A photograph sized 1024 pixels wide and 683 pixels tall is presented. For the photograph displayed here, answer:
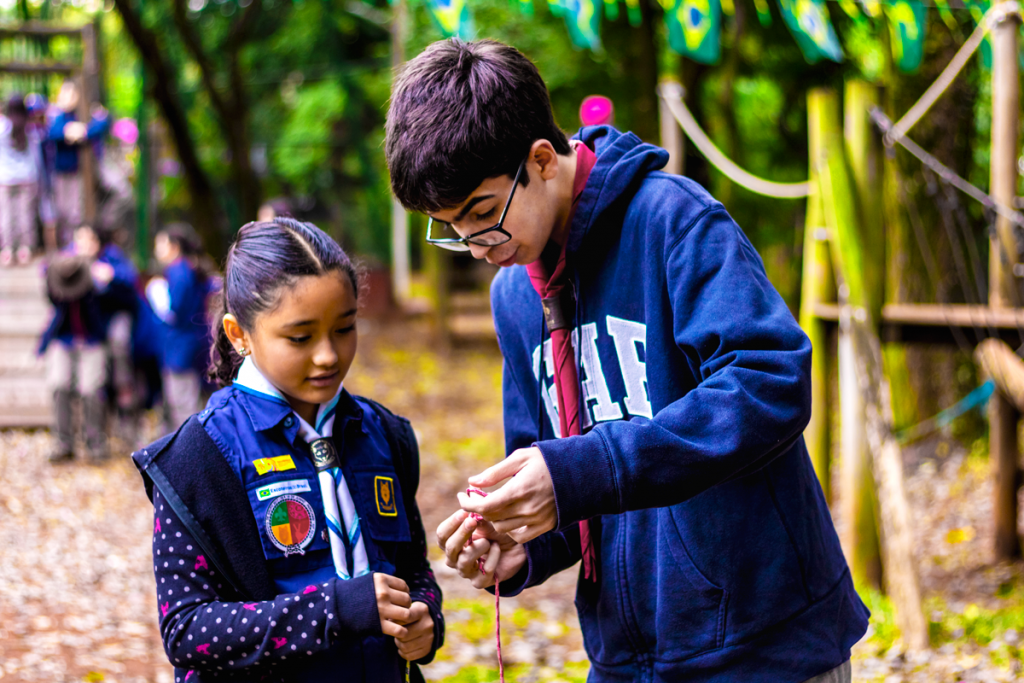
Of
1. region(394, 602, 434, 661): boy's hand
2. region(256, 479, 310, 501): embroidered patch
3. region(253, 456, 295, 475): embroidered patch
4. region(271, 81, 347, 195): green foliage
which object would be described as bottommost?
region(394, 602, 434, 661): boy's hand

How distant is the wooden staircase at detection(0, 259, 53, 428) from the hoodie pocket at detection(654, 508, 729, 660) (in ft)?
30.4

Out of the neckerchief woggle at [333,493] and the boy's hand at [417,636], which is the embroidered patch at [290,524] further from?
the boy's hand at [417,636]

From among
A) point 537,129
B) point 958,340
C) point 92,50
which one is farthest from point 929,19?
point 92,50

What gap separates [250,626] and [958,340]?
4538 mm

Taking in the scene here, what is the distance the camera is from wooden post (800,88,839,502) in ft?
17.5

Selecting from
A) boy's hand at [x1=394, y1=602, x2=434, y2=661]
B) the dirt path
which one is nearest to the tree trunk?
the dirt path

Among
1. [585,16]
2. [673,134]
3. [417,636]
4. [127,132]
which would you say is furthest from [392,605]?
[127,132]

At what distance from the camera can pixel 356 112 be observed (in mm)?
20203

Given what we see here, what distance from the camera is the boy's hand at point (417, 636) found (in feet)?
6.26

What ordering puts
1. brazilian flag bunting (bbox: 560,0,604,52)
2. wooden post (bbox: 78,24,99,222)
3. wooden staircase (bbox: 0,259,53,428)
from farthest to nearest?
wooden post (bbox: 78,24,99,222)
wooden staircase (bbox: 0,259,53,428)
brazilian flag bunting (bbox: 560,0,604,52)

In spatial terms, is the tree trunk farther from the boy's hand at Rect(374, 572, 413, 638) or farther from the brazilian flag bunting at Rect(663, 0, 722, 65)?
the boy's hand at Rect(374, 572, 413, 638)

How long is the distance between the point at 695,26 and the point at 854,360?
10.3 ft

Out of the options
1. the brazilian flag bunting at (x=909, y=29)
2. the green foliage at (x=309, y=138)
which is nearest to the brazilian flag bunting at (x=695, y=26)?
the brazilian flag bunting at (x=909, y=29)

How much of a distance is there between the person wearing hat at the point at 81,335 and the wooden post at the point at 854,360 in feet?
20.5
